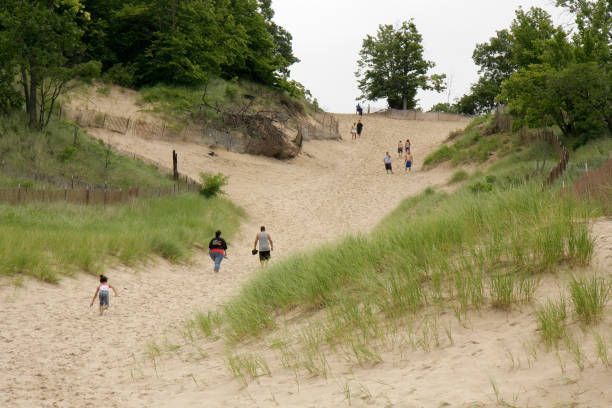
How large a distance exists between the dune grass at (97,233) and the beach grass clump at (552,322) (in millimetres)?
11161

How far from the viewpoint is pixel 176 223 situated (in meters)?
22.8

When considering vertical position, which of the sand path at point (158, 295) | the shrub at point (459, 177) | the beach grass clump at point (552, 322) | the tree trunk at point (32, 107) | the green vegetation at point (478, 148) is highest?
the tree trunk at point (32, 107)

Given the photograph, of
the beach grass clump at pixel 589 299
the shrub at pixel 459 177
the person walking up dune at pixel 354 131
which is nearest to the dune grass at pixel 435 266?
the beach grass clump at pixel 589 299

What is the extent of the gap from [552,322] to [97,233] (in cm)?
1461

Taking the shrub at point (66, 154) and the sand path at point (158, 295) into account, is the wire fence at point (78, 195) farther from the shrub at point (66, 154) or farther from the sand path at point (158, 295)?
the shrub at point (66, 154)

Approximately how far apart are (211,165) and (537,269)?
102ft

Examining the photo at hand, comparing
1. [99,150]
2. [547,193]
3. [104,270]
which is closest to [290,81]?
[99,150]

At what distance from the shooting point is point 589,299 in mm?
5781

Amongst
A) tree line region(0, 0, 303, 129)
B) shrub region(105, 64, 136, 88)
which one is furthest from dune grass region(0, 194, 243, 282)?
shrub region(105, 64, 136, 88)

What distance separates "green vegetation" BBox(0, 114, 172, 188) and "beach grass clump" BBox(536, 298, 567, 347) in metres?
20.5

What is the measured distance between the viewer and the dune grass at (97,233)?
14523 millimetres

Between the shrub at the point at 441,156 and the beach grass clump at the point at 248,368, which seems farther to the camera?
the shrub at the point at 441,156

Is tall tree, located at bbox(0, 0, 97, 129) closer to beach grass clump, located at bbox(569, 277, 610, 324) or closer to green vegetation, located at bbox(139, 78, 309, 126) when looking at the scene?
green vegetation, located at bbox(139, 78, 309, 126)

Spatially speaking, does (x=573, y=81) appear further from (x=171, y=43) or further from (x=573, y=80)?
(x=171, y=43)
